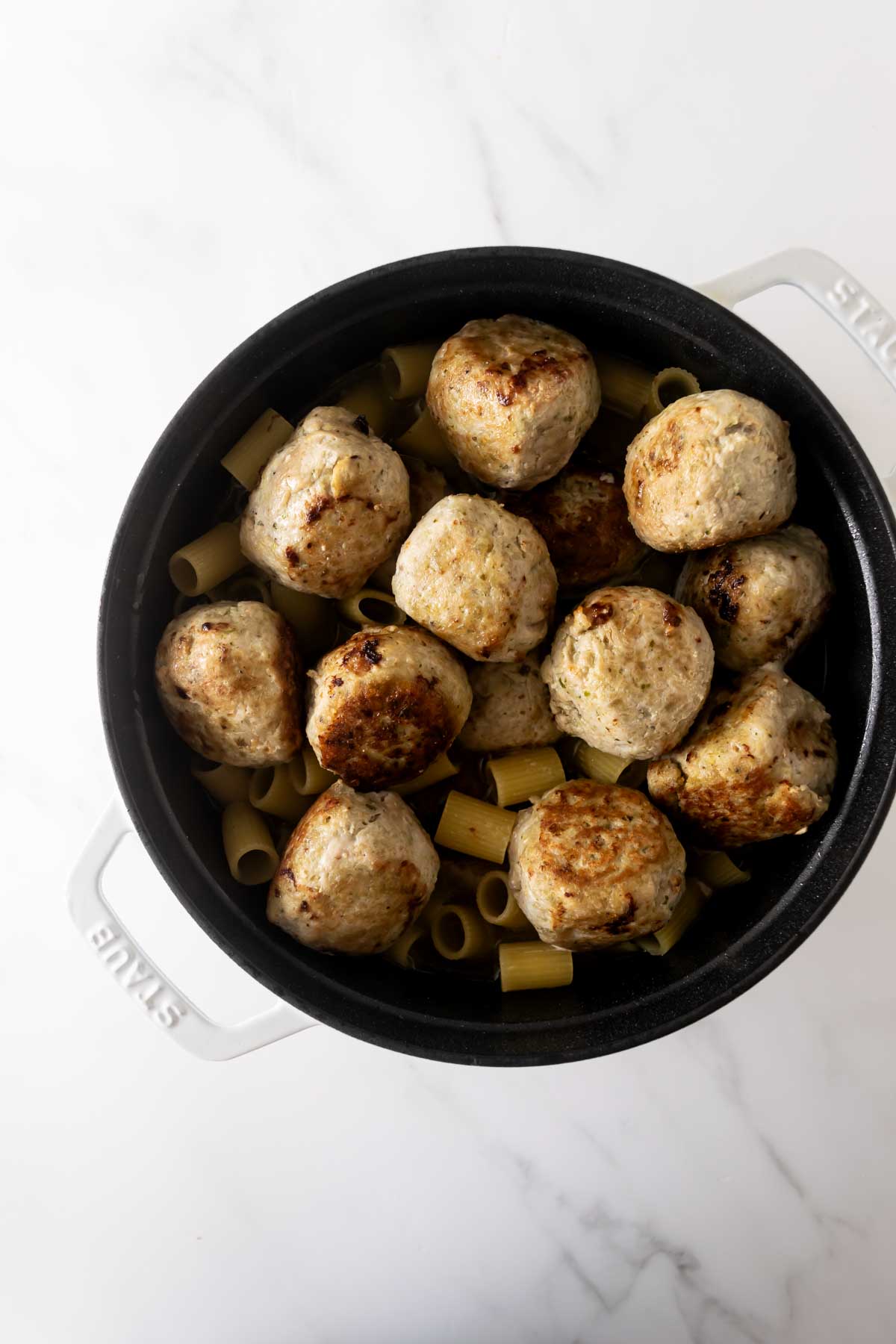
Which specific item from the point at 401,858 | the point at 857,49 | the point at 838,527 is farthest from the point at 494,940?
the point at 857,49

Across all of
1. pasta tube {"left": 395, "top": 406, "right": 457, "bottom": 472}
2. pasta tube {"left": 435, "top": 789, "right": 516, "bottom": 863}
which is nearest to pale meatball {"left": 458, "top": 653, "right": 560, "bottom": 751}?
pasta tube {"left": 435, "top": 789, "right": 516, "bottom": 863}

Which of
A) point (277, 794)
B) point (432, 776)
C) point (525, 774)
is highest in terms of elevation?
point (277, 794)

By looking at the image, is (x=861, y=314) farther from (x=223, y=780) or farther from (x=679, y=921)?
(x=223, y=780)

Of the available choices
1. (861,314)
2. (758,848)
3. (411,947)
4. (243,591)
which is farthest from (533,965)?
(861,314)

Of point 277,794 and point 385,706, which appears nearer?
point 385,706

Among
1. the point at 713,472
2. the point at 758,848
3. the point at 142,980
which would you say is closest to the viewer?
the point at 713,472

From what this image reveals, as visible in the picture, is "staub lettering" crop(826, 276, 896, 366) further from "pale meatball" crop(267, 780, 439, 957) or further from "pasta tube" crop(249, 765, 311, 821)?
"pasta tube" crop(249, 765, 311, 821)

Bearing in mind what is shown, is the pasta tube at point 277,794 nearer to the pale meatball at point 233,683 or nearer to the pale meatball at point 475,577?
the pale meatball at point 233,683
